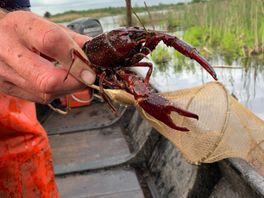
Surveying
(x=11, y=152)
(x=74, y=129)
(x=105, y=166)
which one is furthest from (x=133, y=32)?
(x=74, y=129)

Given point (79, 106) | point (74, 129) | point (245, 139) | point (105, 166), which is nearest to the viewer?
point (245, 139)

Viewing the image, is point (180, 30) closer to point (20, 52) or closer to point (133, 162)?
point (133, 162)

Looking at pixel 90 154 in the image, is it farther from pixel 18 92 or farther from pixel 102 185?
pixel 18 92

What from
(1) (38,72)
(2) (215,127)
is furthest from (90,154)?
(1) (38,72)

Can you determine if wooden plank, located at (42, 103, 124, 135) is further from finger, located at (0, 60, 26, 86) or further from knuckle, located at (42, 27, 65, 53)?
knuckle, located at (42, 27, 65, 53)

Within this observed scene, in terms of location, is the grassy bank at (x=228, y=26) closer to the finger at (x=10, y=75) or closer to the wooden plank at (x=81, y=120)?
the wooden plank at (x=81, y=120)

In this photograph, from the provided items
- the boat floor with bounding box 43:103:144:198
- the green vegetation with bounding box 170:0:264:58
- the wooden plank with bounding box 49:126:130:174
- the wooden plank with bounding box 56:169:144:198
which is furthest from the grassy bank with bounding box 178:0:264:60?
the wooden plank with bounding box 56:169:144:198
